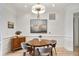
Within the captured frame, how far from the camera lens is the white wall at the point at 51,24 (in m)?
2.86

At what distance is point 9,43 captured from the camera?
2.98 meters

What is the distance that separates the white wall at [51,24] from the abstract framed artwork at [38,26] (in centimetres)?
8

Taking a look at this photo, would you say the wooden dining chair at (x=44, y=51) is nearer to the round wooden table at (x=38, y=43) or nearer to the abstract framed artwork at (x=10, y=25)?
the round wooden table at (x=38, y=43)

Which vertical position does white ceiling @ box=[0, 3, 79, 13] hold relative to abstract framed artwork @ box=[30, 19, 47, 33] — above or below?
above

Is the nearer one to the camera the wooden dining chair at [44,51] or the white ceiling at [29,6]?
the white ceiling at [29,6]

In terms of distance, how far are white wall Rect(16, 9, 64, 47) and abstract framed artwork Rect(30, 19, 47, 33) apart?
0.08 metres

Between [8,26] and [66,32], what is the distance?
140cm

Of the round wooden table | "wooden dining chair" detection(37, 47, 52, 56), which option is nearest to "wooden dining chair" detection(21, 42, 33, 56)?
the round wooden table

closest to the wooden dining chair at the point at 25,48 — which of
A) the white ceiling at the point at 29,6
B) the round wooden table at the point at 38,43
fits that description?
the round wooden table at the point at 38,43

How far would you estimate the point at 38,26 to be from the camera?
2.95m

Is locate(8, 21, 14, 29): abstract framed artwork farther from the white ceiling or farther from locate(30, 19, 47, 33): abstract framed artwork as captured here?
locate(30, 19, 47, 33): abstract framed artwork

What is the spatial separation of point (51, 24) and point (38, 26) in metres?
0.32

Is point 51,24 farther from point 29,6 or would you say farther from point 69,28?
point 29,6

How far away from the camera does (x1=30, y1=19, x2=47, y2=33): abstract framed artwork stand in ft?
9.51
